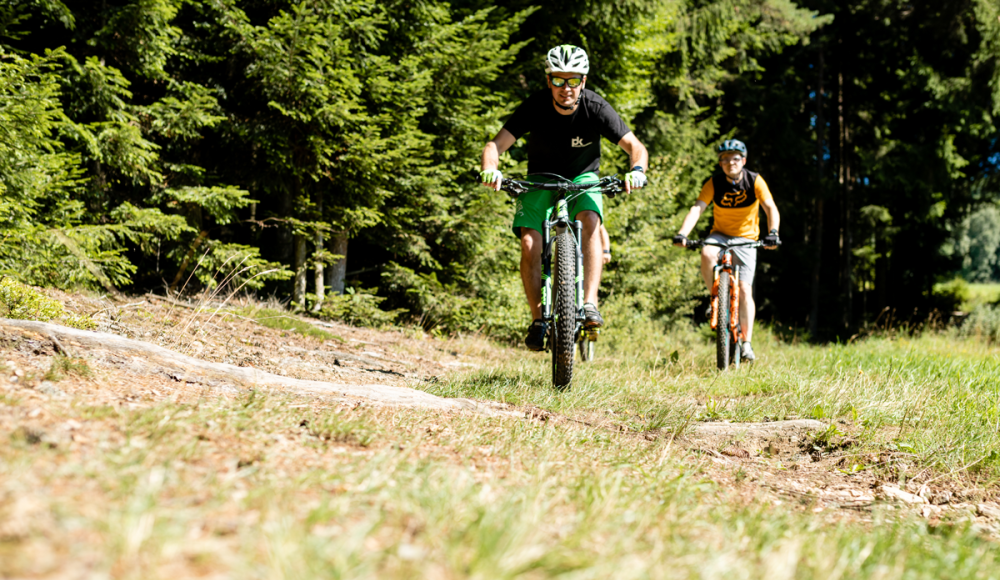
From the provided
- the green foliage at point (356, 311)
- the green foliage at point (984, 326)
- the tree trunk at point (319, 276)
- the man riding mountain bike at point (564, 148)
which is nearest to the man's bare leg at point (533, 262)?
the man riding mountain bike at point (564, 148)

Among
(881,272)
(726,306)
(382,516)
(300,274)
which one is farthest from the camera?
(881,272)

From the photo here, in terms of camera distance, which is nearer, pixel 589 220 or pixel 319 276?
pixel 589 220

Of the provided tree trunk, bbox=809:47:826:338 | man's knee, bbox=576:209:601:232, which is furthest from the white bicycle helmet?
tree trunk, bbox=809:47:826:338

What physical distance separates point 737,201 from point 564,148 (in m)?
2.41

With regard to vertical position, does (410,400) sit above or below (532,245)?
below

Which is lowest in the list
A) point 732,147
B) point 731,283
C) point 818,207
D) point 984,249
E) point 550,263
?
point 731,283

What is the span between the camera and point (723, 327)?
5.56 meters

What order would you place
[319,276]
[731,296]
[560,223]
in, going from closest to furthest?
[560,223], [731,296], [319,276]


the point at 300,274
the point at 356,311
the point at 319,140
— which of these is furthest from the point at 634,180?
the point at 300,274

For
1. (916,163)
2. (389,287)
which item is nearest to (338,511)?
(389,287)

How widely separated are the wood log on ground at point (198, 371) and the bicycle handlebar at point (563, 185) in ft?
4.79

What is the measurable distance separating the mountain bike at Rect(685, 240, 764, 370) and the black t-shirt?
5.91 feet

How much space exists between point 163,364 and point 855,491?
317cm

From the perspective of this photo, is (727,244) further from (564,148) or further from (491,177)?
(491,177)
